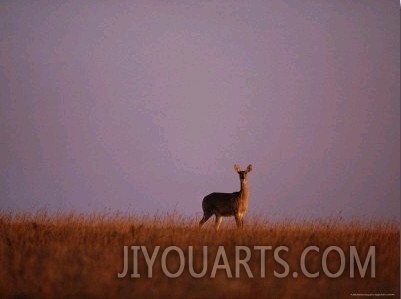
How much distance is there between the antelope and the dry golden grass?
3.94 m

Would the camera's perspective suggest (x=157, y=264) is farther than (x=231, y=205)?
No

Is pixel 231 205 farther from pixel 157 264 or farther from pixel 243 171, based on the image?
pixel 157 264

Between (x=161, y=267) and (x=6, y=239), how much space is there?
8.25 ft

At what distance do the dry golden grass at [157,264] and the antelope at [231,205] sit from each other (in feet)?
12.9

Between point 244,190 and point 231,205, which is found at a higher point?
point 244,190

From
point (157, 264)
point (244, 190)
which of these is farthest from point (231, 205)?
point (157, 264)

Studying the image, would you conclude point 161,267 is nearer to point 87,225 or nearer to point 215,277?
point 215,277

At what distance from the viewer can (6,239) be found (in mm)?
8664

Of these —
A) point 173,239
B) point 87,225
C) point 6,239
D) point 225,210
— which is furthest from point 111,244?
point 225,210

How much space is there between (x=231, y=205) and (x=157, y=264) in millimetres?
6946

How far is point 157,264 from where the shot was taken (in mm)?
7598

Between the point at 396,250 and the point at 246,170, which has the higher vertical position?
the point at 246,170

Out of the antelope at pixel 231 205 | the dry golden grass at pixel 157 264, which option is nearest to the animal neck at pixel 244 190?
the antelope at pixel 231 205

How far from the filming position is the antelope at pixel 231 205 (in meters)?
14.4
